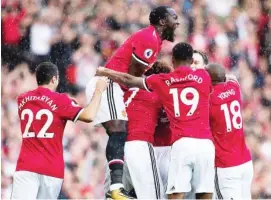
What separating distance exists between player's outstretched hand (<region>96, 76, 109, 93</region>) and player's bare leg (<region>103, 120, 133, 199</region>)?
0.98ft

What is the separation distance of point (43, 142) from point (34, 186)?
38 centimetres

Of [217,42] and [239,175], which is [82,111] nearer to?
[239,175]

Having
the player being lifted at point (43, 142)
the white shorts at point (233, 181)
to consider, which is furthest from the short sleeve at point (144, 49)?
the white shorts at point (233, 181)

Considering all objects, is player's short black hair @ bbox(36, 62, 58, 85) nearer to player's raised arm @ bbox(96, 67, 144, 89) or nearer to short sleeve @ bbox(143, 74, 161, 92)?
player's raised arm @ bbox(96, 67, 144, 89)

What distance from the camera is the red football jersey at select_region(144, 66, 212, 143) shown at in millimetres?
7172

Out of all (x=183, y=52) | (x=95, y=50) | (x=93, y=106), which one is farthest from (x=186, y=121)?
(x=95, y=50)

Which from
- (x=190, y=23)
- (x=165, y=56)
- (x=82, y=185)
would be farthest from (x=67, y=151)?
(x=190, y=23)

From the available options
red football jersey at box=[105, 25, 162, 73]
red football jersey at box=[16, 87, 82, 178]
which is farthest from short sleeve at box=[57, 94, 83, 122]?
red football jersey at box=[105, 25, 162, 73]

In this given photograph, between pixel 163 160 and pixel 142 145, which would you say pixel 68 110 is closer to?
pixel 142 145

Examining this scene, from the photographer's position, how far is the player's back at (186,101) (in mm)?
7172

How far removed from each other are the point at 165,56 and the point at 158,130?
148 inches

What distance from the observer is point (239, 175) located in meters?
7.99

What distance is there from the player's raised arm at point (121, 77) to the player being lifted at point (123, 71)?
12 cm

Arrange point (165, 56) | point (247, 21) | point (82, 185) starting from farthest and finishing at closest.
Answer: point (247, 21)
point (165, 56)
point (82, 185)
